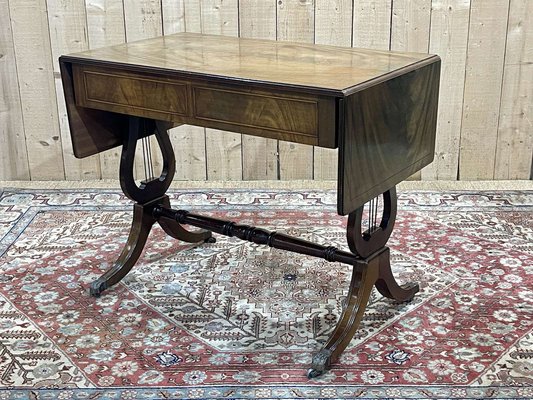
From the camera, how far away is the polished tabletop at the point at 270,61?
205 centimetres

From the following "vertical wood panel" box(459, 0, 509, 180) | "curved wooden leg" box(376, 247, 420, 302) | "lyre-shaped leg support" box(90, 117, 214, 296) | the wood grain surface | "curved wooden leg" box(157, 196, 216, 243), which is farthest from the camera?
"vertical wood panel" box(459, 0, 509, 180)

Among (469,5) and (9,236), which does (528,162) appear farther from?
(9,236)

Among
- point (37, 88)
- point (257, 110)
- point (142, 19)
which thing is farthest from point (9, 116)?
point (257, 110)

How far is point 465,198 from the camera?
11.5 ft

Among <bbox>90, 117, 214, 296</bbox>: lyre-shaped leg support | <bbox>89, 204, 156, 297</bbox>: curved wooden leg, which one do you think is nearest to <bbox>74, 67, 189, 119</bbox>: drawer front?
<bbox>90, 117, 214, 296</bbox>: lyre-shaped leg support

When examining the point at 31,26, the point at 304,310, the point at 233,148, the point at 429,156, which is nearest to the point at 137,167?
the point at 233,148

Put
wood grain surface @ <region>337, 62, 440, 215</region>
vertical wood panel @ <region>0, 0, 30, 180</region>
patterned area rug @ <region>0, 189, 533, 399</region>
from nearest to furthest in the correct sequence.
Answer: wood grain surface @ <region>337, 62, 440, 215</region>, patterned area rug @ <region>0, 189, 533, 399</region>, vertical wood panel @ <region>0, 0, 30, 180</region>

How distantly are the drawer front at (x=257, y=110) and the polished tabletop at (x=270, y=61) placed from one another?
1.8 inches

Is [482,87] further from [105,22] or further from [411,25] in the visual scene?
[105,22]

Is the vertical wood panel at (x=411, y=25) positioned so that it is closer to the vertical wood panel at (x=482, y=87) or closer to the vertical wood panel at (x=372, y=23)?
the vertical wood panel at (x=372, y=23)

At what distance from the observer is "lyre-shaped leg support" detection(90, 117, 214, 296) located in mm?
2645

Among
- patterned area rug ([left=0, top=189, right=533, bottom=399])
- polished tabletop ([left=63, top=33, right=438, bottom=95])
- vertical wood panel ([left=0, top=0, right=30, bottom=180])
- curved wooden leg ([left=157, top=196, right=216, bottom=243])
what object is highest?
polished tabletop ([left=63, top=33, right=438, bottom=95])

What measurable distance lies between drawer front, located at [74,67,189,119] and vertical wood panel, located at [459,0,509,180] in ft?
5.89

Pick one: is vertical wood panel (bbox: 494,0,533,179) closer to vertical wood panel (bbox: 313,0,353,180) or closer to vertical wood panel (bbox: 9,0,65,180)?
vertical wood panel (bbox: 313,0,353,180)
